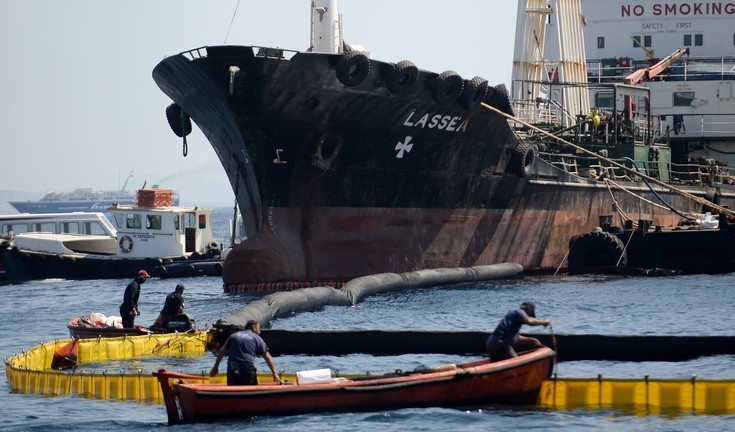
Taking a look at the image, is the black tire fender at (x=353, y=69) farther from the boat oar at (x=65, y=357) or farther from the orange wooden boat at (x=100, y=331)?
the boat oar at (x=65, y=357)

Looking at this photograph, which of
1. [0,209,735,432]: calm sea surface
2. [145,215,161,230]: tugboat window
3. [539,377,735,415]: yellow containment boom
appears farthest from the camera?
[145,215,161,230]: tugboat window

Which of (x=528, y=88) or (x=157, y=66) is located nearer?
(x=157, y=66)

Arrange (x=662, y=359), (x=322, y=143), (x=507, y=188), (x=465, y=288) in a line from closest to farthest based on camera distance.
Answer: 1. (x=662, y=359)
2. (x=322, y=143)
3. (x=465, y=288)
4. (x=507, y=188)

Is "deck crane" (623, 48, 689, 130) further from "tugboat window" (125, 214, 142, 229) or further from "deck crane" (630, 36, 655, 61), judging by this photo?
"tugboat window" (125, 214, 142, 229)

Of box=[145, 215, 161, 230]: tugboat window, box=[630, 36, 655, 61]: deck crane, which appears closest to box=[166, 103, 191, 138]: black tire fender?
box=[145, 215, 161, 230]: tugboat window

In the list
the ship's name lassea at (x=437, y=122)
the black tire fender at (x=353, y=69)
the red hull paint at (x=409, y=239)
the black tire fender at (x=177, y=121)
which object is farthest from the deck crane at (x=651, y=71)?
the black tire fender at (x=177, y=121)

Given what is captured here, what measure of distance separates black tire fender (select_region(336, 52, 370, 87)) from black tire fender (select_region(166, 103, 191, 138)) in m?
5.75

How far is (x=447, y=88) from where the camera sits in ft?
102

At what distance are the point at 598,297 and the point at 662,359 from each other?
35.1ft

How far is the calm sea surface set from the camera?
15578mm

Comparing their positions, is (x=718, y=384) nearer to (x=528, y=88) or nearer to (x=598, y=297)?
(x=598, y=297)

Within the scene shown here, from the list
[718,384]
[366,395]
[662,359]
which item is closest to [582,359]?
[662,359]

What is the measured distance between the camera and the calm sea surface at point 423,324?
1558cm

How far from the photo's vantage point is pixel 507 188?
34188 millimetres
